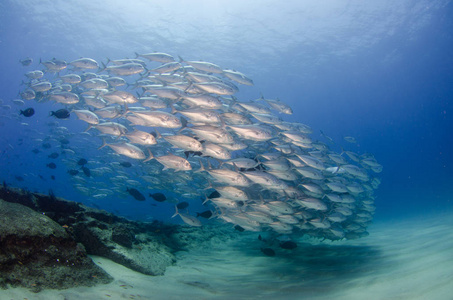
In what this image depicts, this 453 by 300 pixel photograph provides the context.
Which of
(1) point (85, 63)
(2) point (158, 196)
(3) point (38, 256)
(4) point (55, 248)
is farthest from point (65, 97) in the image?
(3) point (38, 256)

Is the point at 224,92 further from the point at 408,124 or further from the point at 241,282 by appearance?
the point at 408,124

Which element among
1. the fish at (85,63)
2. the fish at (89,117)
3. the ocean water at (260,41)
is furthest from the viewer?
the ocean water at (260,41)

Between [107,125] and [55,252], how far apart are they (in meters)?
4.12

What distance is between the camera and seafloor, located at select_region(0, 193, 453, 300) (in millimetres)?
3572

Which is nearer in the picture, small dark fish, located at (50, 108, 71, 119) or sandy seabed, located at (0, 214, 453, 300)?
sandy seabed, located at (0, 214, 453, 300)

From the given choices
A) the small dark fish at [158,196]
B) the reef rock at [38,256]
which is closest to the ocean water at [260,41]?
the small dark fish at [158,196]

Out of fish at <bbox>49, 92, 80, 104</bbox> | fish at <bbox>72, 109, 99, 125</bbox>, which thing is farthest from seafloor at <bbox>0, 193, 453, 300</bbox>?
fish at <bbox>49, 92, 80, 104</bbox>

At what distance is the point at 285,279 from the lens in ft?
19.1

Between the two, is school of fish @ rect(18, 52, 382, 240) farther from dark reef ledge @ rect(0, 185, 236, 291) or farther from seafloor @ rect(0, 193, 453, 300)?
dark reef ledge @ rect(0, 185, 236, 291)

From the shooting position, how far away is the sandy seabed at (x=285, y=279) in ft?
11.7

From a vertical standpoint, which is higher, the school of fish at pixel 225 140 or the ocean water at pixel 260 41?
the ocean water at pixel 260 41

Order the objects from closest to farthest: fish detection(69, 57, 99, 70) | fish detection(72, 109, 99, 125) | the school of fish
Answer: the school of fish, fish detection(72, 109, 99, 125), fish detection(69, 57, 99, 70)

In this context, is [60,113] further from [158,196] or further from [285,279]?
[285,279]

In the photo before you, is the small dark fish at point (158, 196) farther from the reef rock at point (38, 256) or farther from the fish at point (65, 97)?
the reef rock at point (38, 256)
